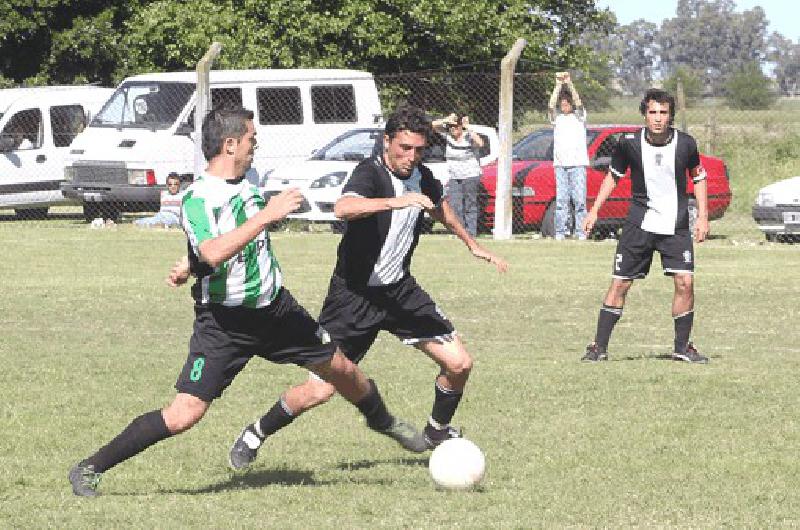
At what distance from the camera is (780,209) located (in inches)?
875

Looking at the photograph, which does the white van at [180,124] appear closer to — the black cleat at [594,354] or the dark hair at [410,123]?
the black cleat at [594,354]

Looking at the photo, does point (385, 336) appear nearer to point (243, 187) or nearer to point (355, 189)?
point (355, 189)

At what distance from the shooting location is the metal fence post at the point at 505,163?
74.3ft

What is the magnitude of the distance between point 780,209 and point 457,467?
1586cm

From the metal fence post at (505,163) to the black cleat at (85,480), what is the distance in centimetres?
1593

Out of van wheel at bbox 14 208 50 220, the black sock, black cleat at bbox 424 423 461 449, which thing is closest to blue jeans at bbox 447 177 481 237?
van wheel at bbox 14 208 50 220

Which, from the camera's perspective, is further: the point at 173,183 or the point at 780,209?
the point at 173,183

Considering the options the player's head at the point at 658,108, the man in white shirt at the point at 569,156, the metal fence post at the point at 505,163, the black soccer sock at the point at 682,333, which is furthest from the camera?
the metal fence post at the point at 505,163

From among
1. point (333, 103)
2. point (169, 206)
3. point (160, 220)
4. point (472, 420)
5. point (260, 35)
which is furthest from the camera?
point (260, 35)

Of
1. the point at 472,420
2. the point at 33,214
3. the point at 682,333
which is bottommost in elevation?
the point at 33,214

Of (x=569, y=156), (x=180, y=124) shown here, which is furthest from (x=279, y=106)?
(x=569, y=156)

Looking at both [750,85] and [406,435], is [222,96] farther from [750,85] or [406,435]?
[750,85]

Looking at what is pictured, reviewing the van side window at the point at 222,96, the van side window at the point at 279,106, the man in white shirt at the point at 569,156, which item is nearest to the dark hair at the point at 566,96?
the man in white shirt at the point at 569,156

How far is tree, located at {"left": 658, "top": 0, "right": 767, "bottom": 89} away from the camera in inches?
6693
